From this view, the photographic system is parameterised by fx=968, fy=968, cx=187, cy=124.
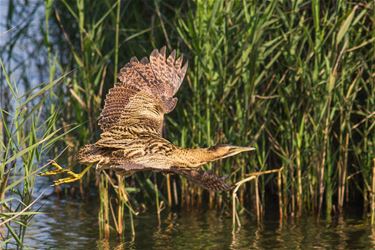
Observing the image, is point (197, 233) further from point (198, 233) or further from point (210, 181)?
point (210, 181)

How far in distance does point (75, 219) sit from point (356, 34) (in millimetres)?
3299

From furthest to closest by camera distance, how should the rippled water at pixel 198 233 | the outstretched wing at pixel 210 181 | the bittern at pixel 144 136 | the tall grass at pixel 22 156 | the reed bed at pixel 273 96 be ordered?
1. the reed bed at pixel 273 96
2. the rippled water at pixel 198 233
3. the bittern at pixel 144 136
4. the outstretched wing at pixel 210 181
5. the tall grass at pixel 22 156

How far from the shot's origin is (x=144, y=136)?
8.04 metres

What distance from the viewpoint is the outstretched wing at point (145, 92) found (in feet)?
28.0

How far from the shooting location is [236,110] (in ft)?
31.2

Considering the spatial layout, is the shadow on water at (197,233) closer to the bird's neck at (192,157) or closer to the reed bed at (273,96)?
the reed bed at (273,96)

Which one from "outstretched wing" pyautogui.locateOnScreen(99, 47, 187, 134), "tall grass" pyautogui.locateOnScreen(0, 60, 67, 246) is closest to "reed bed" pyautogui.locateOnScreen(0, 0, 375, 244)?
"outstretched wing" pyautogui.locateOnScreen(99, 47, 187, 134)

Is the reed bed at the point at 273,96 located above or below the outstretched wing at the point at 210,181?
above

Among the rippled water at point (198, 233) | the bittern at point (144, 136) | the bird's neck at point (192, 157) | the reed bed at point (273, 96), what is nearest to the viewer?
the bittern at point (144, 136)

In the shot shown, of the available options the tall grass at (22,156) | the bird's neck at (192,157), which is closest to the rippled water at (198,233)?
the tall grass at (22,156)

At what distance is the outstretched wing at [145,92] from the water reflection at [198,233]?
3.49 ft

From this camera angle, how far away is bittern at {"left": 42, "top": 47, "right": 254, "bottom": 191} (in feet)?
24.8

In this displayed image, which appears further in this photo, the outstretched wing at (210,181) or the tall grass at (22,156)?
the outstretched wing at (210,181)

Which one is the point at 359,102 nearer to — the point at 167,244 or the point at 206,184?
the point at 167,244
